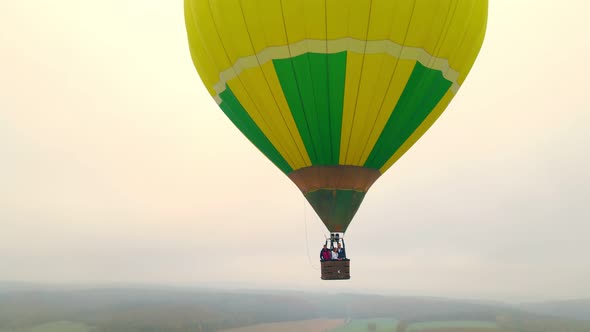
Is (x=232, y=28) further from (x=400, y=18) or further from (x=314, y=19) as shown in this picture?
(x=400, y=18)

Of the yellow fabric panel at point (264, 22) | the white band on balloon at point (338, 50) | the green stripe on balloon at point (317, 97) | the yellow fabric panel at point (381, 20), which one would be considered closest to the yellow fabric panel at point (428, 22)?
the white band on balloon at point (338, 50)

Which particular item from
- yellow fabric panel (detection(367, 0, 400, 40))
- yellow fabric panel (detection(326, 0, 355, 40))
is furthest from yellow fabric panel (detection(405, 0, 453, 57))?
yellow fabric panel (detection(326, 0, 355, 40))

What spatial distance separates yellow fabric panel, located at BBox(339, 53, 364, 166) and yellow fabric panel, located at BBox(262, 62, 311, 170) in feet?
2.44

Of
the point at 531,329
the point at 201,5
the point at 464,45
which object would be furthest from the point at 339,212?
the point at 531,329

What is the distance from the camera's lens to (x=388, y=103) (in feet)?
33.2

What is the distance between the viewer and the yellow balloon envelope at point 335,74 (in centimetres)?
934

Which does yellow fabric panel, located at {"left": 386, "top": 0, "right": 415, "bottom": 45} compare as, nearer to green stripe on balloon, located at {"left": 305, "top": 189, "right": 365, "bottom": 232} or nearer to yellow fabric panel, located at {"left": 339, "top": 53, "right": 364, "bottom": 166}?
yellow fabric panel, located at {"left": 339, "top": 53, "right": 364, "bottom": 166}

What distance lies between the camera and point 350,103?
9.88m

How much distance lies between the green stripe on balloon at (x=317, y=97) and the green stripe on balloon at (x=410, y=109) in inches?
37.8

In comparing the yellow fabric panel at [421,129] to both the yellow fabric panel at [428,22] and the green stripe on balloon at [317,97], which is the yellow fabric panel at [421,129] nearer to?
the green stripe on balloon at [317,97]

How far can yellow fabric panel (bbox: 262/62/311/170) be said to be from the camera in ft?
32.6

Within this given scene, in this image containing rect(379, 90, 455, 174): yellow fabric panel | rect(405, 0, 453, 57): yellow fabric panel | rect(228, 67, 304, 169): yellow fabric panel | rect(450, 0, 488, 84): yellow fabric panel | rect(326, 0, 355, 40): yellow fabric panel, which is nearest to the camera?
rect(326, 0, 355, 40): yellow fabric panel

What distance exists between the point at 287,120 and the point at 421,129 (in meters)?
2.98

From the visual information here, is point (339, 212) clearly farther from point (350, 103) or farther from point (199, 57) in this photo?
point (199, 57)
